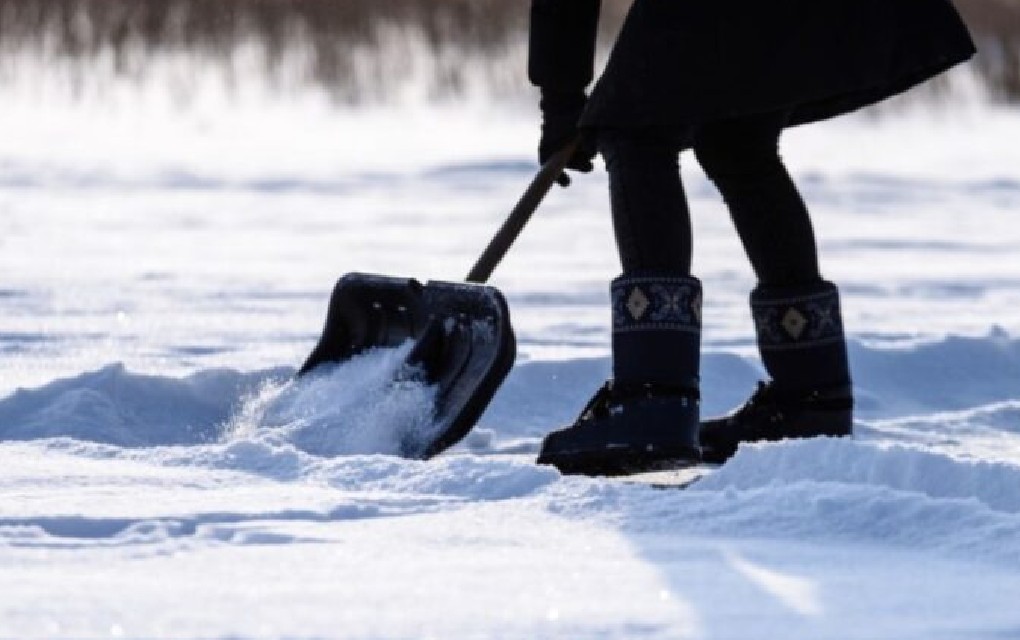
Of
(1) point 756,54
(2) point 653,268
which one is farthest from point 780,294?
(1) point 756,54

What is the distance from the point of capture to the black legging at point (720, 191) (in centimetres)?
318

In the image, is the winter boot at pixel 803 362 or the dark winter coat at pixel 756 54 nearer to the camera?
the dark winter coat at pixel 756 54

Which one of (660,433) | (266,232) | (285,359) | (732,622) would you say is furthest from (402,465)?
(266,232)

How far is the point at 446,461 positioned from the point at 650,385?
1.14 ft

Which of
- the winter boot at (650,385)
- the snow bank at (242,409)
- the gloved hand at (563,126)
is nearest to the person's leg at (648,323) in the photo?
the winter boot at (650,385)

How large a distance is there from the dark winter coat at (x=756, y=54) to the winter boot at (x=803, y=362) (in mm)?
341

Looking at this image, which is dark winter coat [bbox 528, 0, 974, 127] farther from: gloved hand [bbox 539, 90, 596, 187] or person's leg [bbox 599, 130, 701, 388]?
gloved hand [bbox 539, 90, 596, 187]

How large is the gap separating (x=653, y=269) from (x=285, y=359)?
1635 millimetres

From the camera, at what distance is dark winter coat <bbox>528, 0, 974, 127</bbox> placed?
3.13m

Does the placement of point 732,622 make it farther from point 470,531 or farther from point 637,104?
point 637,104

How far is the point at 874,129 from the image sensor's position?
1429 centimetres

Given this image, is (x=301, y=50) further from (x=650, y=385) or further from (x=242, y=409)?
(x=650, y=385)

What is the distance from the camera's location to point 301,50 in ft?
53.0

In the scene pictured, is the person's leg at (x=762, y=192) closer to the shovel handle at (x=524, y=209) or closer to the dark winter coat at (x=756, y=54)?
the dark winter coat at (x=756, y=54)
